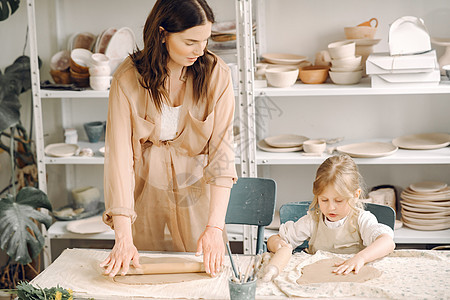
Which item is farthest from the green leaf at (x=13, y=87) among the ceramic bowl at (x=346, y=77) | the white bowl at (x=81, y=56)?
the ceramic bowl at (x=346, y=77)

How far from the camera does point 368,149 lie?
2941 millimetres

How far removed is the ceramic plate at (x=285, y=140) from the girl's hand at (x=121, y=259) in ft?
4.54

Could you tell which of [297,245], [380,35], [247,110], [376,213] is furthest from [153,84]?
[380,35]

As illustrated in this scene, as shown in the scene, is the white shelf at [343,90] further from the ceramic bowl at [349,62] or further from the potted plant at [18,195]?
the potted plant at [18,195]

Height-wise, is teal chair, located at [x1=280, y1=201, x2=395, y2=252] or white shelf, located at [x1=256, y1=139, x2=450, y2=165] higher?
white shelf, located at [x1=256, y1=139, x2=450, y2=165]

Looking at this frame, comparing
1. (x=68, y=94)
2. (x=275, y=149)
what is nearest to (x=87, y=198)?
(x=68, y=94)

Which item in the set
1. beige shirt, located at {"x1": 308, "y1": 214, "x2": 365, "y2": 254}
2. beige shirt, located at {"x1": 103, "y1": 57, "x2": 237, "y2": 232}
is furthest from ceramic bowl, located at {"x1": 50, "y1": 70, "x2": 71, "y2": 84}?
beige shirt, located at {"x1": 308, "y1": 214, "x2": 365, "y2": 254}

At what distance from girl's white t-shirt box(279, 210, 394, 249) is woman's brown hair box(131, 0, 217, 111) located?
571 mm

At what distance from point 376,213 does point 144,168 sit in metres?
0.83

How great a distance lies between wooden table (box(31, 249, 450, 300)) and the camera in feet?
5.27

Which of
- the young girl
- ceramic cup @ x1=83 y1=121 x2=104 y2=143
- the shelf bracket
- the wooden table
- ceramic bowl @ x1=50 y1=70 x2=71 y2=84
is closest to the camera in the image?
the wooden table

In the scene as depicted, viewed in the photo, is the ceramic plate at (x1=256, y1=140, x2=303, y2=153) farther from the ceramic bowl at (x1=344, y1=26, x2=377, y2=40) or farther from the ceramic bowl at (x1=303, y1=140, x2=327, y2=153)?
the ceramic bowl at (x1=344, y1=26, x2=377, y2=40)

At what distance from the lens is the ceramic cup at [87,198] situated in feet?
10.6

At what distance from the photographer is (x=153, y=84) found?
182 centimetres
